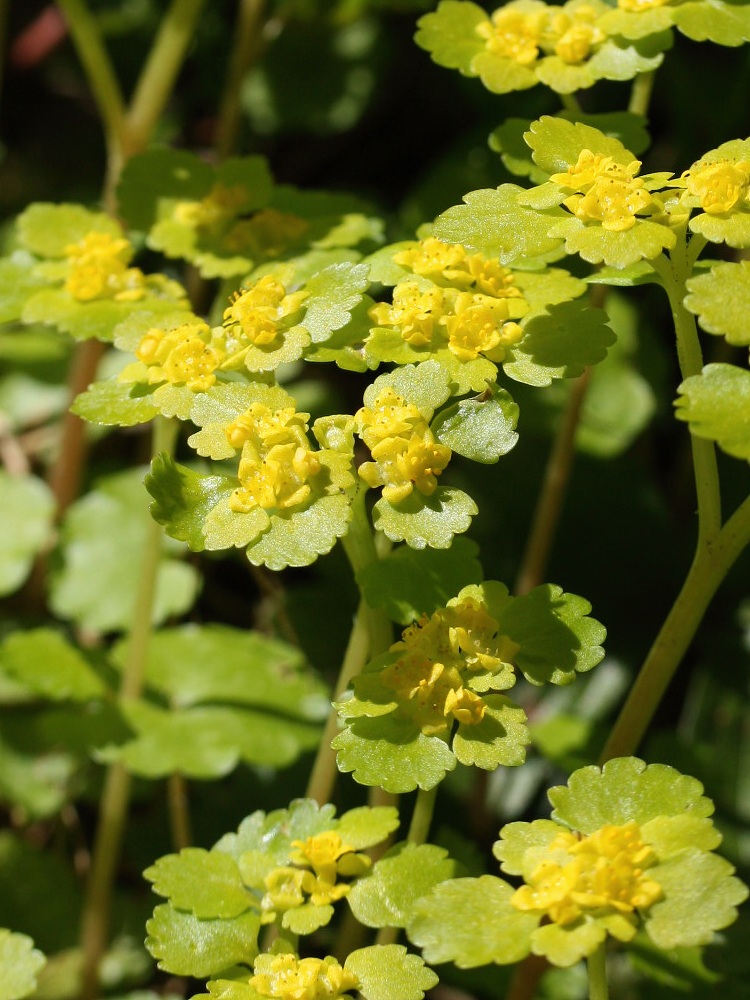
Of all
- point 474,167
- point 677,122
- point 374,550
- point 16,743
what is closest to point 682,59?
point 677,122

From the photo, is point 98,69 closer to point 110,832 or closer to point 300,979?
point 110,832

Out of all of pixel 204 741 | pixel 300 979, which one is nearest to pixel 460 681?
pixel 300 979

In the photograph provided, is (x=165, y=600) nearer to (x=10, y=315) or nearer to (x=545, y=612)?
(x=10, y=315)

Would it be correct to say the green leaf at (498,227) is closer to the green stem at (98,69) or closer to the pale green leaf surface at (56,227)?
the pale green leaf surface at (56,227)

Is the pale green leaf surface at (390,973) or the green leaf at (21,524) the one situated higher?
the pale green leaf surface at (390,973)

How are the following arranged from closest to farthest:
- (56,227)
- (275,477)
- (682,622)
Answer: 1. (275,477)
2. (682,622)
3. (56,227)

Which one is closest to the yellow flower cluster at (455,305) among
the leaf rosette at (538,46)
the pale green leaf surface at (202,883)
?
the leaf rosette at (538,46)
